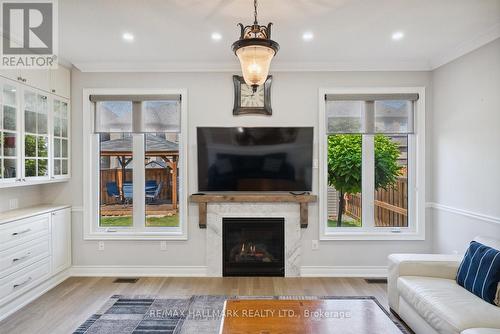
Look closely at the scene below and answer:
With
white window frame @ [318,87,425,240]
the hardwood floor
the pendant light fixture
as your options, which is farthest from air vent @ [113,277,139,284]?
the pendant light fixture

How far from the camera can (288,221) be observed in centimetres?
424

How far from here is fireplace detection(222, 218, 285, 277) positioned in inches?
167

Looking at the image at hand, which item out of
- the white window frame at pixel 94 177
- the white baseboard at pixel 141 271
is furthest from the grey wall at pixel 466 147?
the white window frame at pixel 94 177

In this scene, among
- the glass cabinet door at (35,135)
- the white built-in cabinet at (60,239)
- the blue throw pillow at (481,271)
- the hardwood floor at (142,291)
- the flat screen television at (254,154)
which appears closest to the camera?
the blue throw pillow at (481,271)

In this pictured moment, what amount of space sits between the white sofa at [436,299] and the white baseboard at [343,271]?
1.05 m

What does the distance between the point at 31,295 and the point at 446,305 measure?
3.99m

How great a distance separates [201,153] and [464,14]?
10.0 feet

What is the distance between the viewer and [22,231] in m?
Answer: 3.34

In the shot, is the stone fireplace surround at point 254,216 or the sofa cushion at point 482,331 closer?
the sofa cushion at point 482,331

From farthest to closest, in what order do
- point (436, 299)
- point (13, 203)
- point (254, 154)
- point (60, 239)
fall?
point (254, 154), point (60, 239), point (13, 203), point (436, 299)

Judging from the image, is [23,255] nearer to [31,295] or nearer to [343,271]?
[31,295]

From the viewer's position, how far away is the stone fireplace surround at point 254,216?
4.23m

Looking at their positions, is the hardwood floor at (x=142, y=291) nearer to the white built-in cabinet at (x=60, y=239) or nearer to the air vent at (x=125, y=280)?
the air vent at (x=125, y=280)

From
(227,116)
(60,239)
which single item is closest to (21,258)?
(60,239)
